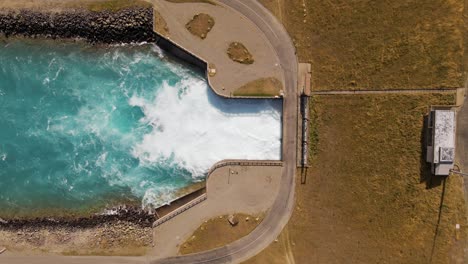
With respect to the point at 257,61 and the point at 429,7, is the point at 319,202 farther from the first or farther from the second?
the point at 429,7

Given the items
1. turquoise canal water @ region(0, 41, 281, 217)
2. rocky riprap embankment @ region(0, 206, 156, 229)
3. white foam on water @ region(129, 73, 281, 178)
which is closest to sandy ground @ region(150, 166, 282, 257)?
white foam on water @ region(129, 73, 281, 178)

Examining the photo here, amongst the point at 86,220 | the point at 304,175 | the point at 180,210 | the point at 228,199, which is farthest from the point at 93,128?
the point at 304,175

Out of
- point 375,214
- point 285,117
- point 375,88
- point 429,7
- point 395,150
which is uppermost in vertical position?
point 429,7

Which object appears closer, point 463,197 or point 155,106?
point 463,197

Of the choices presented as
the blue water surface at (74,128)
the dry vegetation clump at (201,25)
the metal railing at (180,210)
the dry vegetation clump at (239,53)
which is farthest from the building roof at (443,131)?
the blue water surface at (74,128)

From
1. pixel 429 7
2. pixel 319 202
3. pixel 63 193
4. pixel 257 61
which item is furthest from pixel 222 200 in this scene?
pixel 429 7

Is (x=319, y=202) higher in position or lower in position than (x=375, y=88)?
lower
